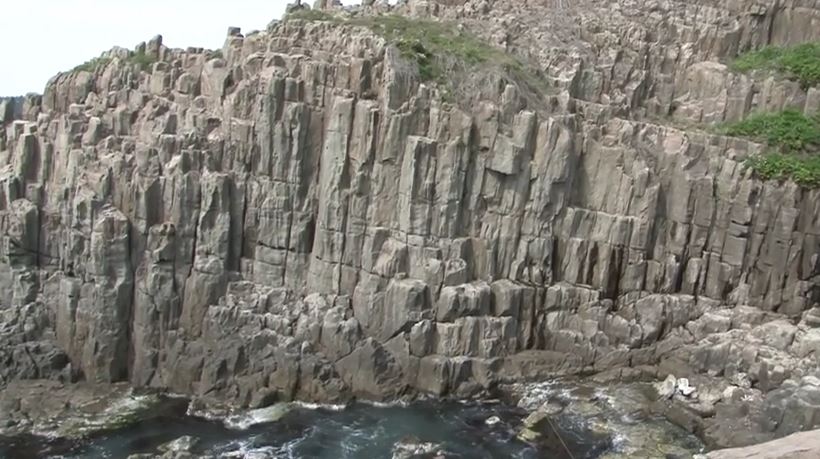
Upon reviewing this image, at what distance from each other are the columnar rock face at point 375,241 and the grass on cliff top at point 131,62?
5396 millimetres

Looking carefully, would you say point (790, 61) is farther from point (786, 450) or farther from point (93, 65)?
point (93, 65)

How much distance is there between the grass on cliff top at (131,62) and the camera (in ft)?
159

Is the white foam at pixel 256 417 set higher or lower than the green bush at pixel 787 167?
lower

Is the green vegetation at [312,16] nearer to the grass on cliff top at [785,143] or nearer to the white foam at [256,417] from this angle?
the white foam at [256,417]

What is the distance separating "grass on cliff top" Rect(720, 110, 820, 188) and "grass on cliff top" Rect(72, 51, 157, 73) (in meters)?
33.2

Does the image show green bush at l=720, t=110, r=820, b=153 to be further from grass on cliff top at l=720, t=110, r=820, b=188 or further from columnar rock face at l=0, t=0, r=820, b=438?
columnar rock face at l=0, t=0, r=820, b=438

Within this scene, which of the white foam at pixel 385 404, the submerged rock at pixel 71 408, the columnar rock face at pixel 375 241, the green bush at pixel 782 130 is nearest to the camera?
the submerged rock at pixel 71 408

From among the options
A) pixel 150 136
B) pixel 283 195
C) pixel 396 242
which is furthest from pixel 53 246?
pixel 396 242

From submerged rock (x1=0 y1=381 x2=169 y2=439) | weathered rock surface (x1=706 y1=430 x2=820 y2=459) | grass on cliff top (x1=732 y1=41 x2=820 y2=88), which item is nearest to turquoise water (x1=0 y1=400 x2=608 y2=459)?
submerged rock (x1=0 y1=381 x2=169 y2=439)

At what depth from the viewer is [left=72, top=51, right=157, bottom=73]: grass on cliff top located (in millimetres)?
48406

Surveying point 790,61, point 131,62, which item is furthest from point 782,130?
point 131,62

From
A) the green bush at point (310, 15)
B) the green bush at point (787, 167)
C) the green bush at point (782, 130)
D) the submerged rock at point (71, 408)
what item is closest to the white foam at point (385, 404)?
the submerged rock at point (71, 408)

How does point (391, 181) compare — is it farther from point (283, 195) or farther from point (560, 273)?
point (560, 273)

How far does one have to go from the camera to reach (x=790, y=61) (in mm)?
47406
